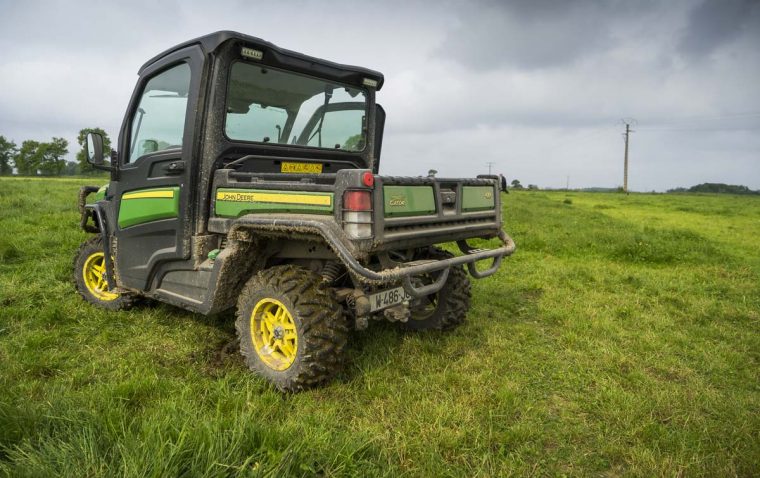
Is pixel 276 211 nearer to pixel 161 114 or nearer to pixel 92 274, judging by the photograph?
pixel 161 114

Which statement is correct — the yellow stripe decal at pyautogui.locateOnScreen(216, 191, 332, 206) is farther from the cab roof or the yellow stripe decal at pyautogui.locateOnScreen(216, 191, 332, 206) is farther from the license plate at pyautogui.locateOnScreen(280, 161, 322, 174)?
the cab roof

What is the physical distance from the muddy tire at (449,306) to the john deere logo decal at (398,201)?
1.43 meters

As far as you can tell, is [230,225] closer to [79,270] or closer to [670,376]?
[79,270]

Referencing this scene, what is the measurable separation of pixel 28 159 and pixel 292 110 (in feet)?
290

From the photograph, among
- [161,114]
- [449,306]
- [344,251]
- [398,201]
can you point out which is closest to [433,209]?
[398,201]

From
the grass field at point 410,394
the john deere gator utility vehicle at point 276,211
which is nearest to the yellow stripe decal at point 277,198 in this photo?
the john deere gator utility vehicle at point 276,211

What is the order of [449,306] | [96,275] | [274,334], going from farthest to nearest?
[96,275], [449,306], [274,334]

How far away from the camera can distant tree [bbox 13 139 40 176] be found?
244ft

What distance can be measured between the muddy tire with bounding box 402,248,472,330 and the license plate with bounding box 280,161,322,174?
1526 millimetres

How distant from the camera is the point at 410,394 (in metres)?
3.35

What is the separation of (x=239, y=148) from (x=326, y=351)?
6.02ft

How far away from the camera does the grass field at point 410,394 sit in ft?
7.77

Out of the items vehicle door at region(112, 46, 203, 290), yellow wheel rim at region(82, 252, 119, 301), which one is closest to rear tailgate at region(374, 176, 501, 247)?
vehicle door at region(112, 46, 203, 290)

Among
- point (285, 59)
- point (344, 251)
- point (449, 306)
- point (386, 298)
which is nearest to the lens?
point (344, 251)
